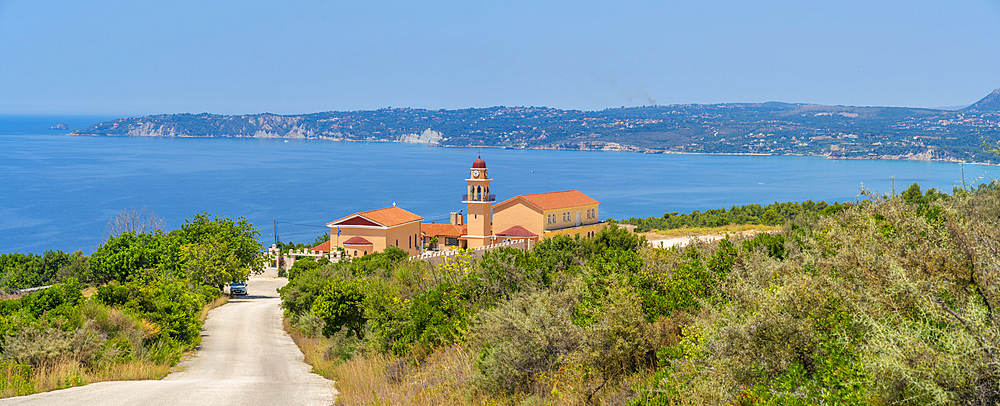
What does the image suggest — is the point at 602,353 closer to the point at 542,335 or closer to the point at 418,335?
the point at 542,335

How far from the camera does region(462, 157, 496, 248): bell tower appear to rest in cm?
4319

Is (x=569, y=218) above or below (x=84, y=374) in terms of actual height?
below

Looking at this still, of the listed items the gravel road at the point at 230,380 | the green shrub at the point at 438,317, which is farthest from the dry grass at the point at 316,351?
the green shrub at the point at 438,317

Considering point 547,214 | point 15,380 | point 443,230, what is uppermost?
point 15,380

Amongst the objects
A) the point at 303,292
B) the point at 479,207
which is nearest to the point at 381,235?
the point at 479,207

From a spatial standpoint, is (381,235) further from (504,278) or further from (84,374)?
(504,278)

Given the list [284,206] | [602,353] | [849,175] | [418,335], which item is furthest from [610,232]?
[849,175]

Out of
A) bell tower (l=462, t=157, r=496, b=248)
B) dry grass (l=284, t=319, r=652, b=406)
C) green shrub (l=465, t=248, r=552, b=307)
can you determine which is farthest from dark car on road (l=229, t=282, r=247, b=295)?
green shrub (l=465, t=248, r=552, b=307)

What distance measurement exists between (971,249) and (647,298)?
350cm

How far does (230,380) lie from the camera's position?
10.4 m

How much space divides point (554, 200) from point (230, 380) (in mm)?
32625

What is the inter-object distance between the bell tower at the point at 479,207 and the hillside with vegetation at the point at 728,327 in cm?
3108

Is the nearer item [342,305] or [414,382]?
[414,382]

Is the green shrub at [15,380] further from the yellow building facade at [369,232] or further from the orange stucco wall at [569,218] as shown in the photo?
the yellow building facade at [369,232]
